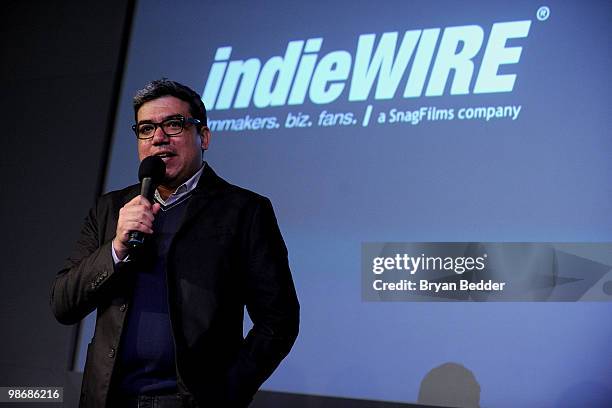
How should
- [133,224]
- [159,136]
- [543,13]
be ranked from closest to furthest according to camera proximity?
[133,224], [159,136], [543,13]

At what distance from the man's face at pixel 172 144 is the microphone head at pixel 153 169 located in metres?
0.04

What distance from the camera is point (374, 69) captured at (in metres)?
3.65

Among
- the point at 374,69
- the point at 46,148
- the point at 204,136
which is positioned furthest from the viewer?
the point at 46,148

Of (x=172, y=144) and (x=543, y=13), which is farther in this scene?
(x=543, y=13)

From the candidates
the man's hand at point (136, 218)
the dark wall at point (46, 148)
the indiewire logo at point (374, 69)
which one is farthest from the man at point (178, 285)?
the dark wall at point (46, 148)

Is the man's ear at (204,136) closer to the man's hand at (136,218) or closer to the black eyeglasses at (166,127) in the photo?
the black eyeglasses at (166,127)

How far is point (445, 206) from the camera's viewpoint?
11.2 ft

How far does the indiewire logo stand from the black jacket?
1.96 m

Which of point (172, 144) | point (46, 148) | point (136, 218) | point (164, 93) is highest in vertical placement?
point (46, 148)

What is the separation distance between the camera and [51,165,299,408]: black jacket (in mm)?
1593

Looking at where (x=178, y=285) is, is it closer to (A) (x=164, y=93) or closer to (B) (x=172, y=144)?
(B) (x=172, y=144)

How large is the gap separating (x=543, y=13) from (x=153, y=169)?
246 cm

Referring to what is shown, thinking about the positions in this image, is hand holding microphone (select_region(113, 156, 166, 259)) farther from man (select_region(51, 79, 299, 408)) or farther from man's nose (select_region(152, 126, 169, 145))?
man's nose (select_region(152, 126, 169, 145))

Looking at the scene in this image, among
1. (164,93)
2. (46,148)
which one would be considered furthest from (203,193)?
(46,148)
